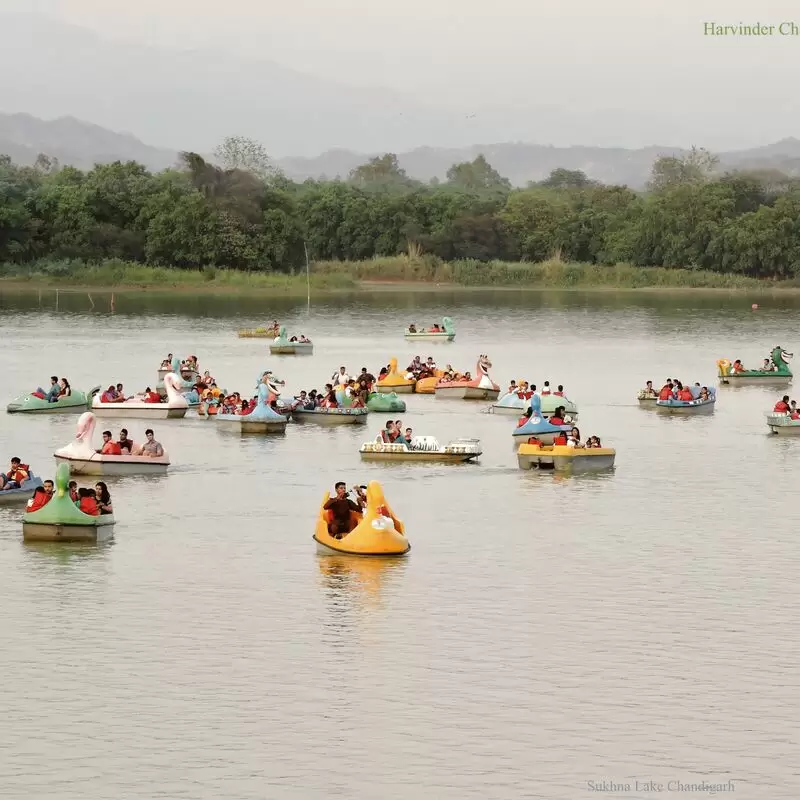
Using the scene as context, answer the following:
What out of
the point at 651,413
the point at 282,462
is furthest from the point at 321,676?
the point at 651,413

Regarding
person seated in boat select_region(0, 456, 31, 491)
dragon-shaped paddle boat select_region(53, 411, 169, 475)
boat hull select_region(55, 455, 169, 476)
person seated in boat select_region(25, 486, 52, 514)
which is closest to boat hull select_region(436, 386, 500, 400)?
boat hull select_region(55, 455, 169, 476)

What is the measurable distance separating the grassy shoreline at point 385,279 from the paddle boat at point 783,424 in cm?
10018

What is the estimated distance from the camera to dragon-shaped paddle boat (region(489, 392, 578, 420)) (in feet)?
217

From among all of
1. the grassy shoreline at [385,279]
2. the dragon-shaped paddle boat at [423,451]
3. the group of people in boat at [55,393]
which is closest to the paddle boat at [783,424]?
the dragon-shaped paddle boat at [423,451]

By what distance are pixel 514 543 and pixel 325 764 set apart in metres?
17.4

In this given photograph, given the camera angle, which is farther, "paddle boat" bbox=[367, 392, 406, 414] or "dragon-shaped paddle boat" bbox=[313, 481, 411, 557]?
"paddle boat" bbox=[367, 392, 406, 414]

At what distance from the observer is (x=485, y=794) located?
25781mm

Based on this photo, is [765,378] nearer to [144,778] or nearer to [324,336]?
[324,336]

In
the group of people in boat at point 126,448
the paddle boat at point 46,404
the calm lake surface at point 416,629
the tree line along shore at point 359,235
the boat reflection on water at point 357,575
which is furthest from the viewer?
the tree line along shore at point 359,235

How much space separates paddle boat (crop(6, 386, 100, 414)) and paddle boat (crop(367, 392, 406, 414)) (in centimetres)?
1092

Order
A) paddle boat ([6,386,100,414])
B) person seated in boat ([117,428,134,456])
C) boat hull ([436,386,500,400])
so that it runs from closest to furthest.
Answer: person seated in boat ([117,428,134,456]) → paddle boat ([6,386,100,414]) → boat hull ([436,386,500,400])

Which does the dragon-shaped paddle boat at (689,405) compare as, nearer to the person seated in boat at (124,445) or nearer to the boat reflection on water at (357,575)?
the person seated in boat at (124,445)

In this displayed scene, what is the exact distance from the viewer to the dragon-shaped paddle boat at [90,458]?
1997 inches

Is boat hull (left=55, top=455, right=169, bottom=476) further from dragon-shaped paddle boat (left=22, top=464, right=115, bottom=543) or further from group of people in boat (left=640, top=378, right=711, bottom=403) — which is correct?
group of people in boat (left=640, top=378, right=711, bottom=403)
